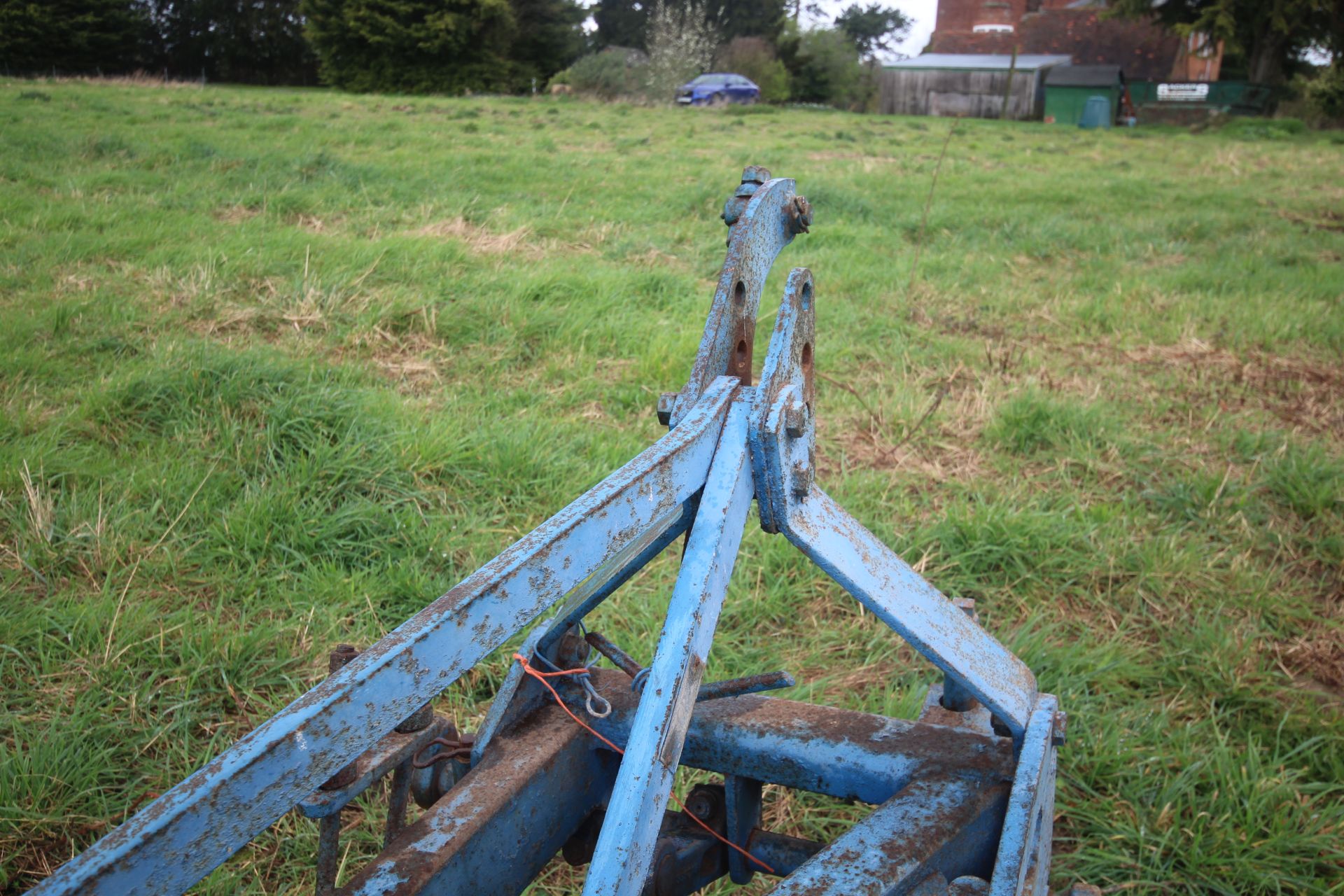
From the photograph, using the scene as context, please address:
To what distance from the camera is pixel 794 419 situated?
1328 millimetres

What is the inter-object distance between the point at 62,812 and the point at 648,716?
1458mm

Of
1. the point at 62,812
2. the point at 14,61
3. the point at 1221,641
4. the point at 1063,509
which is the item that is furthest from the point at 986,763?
the point at 14,61

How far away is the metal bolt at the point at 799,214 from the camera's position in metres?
1.56

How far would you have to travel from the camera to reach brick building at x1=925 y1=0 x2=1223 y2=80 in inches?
1170

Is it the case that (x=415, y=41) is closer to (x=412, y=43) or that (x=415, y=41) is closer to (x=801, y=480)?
(x=412, y=43)

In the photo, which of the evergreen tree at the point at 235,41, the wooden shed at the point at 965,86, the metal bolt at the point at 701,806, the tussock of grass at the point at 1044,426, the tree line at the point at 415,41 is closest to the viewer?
the metal bolt at the point at 701,806

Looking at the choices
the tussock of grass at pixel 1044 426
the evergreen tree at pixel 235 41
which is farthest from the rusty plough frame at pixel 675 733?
the evergreen tree at pixel 235 41

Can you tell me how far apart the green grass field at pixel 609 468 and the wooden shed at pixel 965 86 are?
2342cm

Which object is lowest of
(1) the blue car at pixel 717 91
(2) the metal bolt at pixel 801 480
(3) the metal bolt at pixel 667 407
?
(2) the metal bolt at pixel 801 480

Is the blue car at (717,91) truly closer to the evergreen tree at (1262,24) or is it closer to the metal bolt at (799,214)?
the evergreen tree at (1262,24)

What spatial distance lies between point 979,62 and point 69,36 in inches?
971

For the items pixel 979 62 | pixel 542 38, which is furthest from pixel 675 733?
pixel 979 62

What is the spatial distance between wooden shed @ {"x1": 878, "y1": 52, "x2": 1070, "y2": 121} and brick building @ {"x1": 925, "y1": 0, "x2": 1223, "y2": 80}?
4.37ft

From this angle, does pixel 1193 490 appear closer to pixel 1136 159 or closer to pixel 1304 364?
pixel 1304 364
